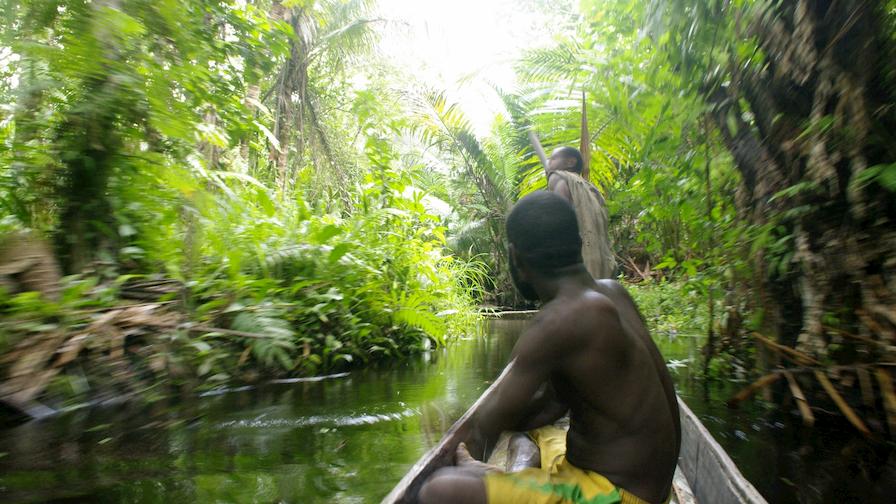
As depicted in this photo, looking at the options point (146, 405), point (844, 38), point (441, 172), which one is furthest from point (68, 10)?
point (441, 172)

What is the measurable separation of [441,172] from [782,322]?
10877mm

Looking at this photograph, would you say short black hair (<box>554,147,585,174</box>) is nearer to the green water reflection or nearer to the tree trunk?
the tree trunk

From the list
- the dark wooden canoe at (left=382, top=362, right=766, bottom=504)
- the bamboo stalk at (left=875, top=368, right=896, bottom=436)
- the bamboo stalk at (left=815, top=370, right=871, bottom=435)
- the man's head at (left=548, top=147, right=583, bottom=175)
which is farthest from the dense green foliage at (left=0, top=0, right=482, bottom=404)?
the bamboo stalk at (left=875, top=368, right=896, bottom=436)

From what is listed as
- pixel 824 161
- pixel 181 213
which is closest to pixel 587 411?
pixel 824 161

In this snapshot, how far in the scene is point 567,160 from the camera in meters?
3.94

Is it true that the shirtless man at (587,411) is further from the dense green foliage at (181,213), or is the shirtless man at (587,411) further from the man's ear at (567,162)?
the man's ear at (567,162)

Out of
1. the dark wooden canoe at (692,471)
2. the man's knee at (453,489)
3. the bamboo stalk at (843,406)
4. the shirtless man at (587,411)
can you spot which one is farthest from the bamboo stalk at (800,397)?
the man's knee at (453,489)

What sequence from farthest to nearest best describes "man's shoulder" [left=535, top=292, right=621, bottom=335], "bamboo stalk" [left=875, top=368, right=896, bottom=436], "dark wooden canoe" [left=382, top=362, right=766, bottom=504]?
"bamboo stalk" [left=875, top=368, right=896, bottom=436] < "dark wooden canoe" [left=382, top=362, right=766, bottom=504] < "man's shoulder" [left=535, top=292, right=621, bottom=335]

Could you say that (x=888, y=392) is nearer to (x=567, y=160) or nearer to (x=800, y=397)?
(x=800, y=397)

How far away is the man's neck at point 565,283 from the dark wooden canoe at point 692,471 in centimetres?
19

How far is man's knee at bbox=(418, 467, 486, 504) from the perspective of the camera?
3.77 feet

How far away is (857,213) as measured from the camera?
7.61 ft

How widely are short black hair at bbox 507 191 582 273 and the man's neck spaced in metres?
0.02

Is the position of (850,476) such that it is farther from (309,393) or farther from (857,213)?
(309,393)
